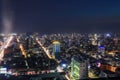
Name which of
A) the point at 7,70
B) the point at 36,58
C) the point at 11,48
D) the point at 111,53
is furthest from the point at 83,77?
the point at 11,48

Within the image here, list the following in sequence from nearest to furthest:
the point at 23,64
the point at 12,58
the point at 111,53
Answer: the point at 23,64 → the point at 12,58 → the point at 111,53

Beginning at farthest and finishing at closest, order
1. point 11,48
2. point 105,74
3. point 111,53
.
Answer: point 11,48, point 111,53, point 105,74

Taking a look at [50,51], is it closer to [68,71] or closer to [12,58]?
[12,58]

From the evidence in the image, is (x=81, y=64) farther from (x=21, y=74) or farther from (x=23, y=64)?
(x=23, y=64)

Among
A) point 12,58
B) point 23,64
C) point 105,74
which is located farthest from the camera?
point 12,58

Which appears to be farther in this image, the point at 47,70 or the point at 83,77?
the point at 47,70

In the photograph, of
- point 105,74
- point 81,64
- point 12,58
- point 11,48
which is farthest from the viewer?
point 11,48

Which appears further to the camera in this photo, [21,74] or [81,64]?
[21,74]

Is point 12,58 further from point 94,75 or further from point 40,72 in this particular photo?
point 94,75

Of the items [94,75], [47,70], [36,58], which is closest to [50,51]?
[36,58]
